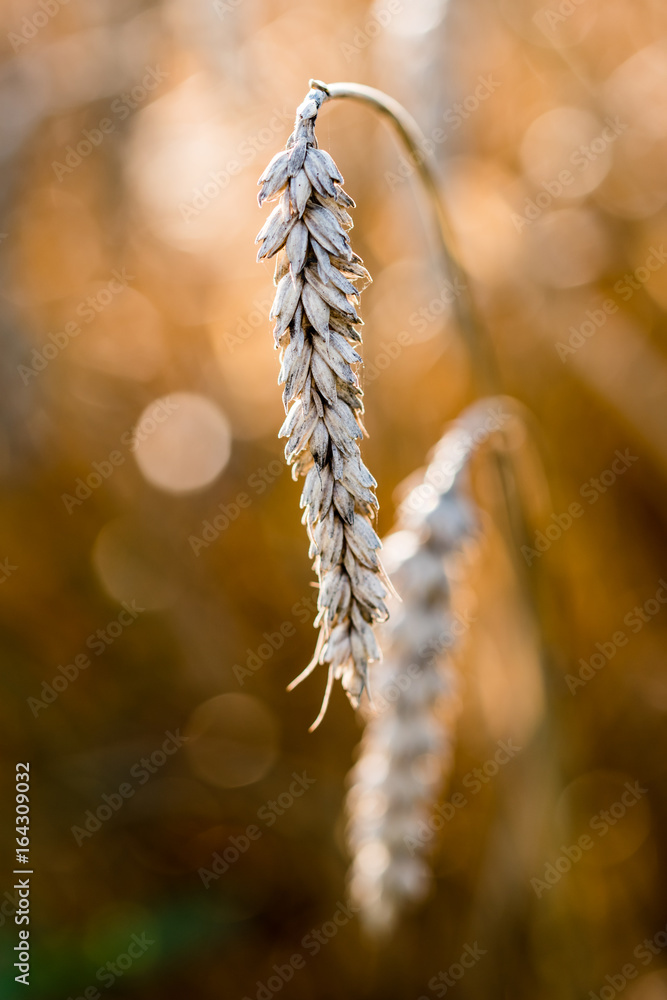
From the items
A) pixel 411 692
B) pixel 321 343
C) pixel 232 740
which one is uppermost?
pixel 321 343

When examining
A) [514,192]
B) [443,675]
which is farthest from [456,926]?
[514,192]

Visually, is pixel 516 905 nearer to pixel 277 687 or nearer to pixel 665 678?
pixel 665 678

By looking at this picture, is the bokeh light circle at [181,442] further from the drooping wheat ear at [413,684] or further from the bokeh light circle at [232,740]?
the drooping wheat ear at [413,684]

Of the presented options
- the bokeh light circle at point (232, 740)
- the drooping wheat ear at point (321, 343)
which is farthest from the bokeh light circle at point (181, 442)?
the drooping wheat ear at point (321, 343)

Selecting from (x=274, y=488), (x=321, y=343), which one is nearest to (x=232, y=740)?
(x=274, y=488)

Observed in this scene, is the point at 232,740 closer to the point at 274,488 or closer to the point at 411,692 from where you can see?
the point at 274,488

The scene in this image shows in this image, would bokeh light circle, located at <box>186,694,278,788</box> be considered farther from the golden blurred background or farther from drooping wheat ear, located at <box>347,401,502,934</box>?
drooping wheat ear, located at <box>347,401,502,934</box>

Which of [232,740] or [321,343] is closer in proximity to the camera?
[321,343]
